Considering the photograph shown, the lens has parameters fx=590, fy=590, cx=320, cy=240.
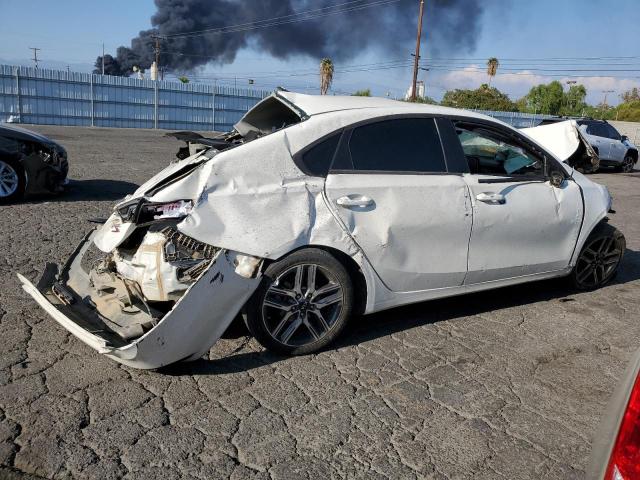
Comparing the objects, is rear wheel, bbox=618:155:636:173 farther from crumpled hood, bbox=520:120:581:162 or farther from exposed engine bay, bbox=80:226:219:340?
exposed engine bay, bbox=80:226:219:340

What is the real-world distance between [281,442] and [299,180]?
163 centimetres

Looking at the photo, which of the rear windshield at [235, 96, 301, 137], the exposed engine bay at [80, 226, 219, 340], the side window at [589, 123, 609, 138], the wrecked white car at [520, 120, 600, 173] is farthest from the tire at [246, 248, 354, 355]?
the side window at [589, 123, 609, 138]

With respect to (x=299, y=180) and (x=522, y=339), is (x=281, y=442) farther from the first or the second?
(x=522, y=339)

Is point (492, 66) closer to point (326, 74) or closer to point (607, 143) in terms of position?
point (326, 74)

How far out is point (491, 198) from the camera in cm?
445

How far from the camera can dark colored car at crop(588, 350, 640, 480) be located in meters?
1.63

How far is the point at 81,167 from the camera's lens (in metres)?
12.2

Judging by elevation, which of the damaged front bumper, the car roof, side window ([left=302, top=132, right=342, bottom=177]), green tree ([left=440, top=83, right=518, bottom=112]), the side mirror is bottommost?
the damaged front bumper

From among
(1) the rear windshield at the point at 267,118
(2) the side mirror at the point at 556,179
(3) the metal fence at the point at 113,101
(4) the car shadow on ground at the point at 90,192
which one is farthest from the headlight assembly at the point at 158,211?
(3) the metal fence at the point at 113,101

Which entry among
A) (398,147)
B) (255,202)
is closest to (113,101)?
(398,147)

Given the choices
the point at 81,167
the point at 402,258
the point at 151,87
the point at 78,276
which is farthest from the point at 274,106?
the point at 151,87

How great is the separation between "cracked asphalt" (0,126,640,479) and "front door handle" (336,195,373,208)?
101 centimetres

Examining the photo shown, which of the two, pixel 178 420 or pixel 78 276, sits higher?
pixel 78 276

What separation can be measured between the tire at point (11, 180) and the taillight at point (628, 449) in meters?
8.28
